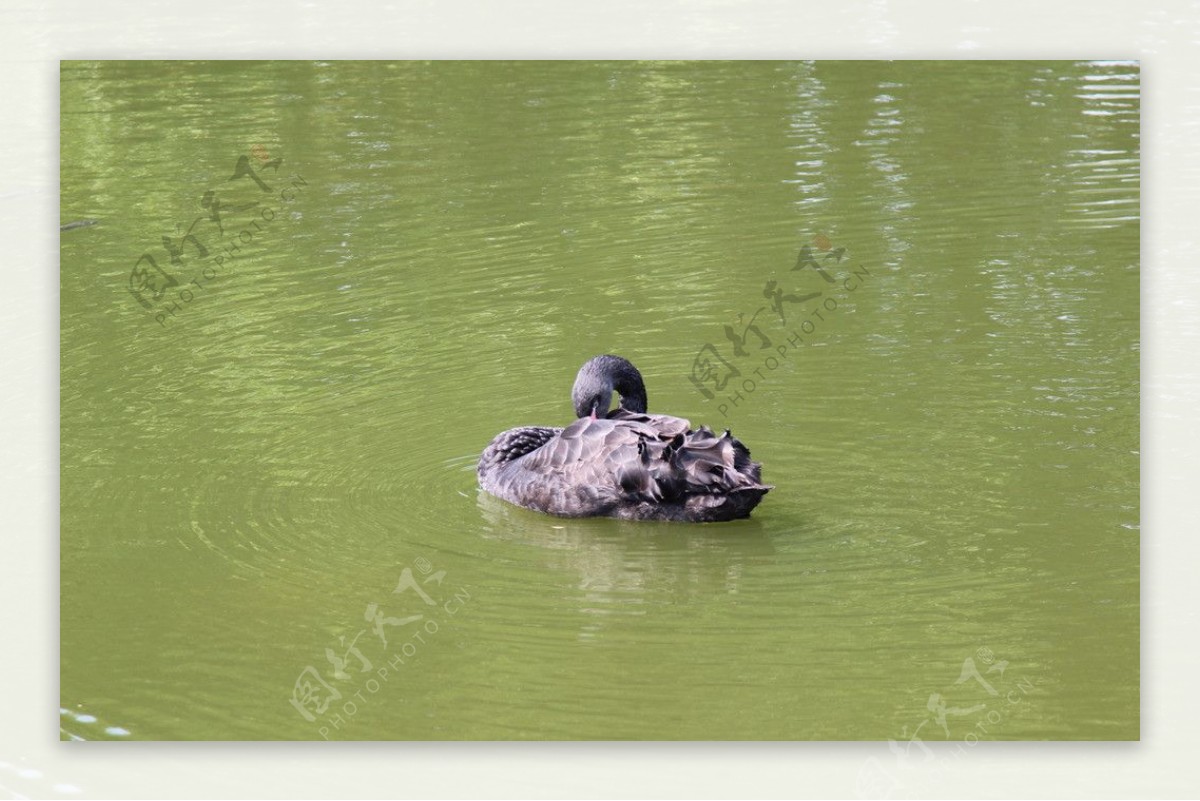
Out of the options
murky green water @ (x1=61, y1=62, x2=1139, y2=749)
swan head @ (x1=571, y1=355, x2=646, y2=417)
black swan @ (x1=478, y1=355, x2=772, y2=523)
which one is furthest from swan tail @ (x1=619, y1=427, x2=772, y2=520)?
swan head @ (x1=571, y1=355, x2=646, y2=417)

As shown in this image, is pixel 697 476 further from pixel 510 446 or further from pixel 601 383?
pixel 510 446

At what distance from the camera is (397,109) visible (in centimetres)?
1373

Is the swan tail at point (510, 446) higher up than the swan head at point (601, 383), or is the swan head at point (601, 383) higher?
the swan head at point (601, 383)

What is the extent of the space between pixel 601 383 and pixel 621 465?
660mm

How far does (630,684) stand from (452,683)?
689 mm

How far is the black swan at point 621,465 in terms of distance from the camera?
8.37 meters

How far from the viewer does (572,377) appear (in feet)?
34.3

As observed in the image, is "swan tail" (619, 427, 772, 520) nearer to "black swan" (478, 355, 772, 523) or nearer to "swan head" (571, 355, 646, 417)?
"black swan" (478, 355, 772, 523)

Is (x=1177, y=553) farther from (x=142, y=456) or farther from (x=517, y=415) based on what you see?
(x=142, y=456)

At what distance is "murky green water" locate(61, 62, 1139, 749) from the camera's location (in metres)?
7.23

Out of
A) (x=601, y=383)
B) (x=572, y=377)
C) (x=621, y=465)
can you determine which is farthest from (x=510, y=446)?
(x=572, y=377)

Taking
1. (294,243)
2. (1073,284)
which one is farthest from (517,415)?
(1073,284)

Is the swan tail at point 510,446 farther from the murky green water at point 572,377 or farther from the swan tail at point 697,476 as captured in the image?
the swan tail at point 697,476

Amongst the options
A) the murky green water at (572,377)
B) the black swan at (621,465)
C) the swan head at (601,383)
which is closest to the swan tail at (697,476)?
the black swan at (621,465)
